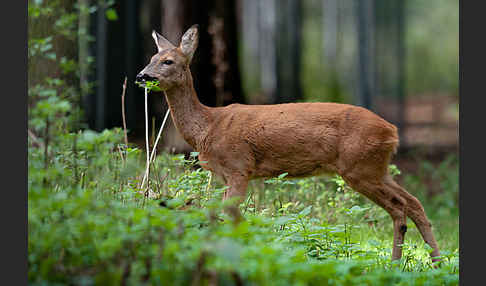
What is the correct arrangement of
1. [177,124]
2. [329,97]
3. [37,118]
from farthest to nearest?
[329,97]
[177,124]
[37,118]

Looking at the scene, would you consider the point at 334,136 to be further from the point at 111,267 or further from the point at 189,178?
the point at 111,267

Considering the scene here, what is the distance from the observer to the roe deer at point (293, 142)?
5.40m

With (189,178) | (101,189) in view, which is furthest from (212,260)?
(189,178)

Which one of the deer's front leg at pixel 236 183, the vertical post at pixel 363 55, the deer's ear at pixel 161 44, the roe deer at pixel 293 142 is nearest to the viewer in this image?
the roe deer at pixel 293 142

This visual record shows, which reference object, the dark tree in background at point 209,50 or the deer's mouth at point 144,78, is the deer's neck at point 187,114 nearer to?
the deer's mouth at point 144,78

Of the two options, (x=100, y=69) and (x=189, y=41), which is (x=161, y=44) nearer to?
(x=189, y=41)

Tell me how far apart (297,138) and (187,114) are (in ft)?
3.50

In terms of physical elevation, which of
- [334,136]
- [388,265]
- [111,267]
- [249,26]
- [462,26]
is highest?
[249,26]

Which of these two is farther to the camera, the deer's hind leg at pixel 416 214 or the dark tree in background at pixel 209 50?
the dark tree in background at pixel 209 50

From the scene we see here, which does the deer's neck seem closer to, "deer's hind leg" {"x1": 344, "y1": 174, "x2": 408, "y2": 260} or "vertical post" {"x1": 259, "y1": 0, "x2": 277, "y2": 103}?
"deer's hind leg" {"x1": 344, "y1": 174, "x2": 408, "y2": 260}

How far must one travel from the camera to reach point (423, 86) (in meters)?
33.5

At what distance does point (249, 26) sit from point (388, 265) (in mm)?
29824

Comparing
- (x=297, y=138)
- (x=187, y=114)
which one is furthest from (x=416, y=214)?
(x=187, y=114)

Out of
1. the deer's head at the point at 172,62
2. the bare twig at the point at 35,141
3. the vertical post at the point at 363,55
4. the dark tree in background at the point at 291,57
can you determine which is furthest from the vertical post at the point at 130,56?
the bare twig at the point at 35,141
